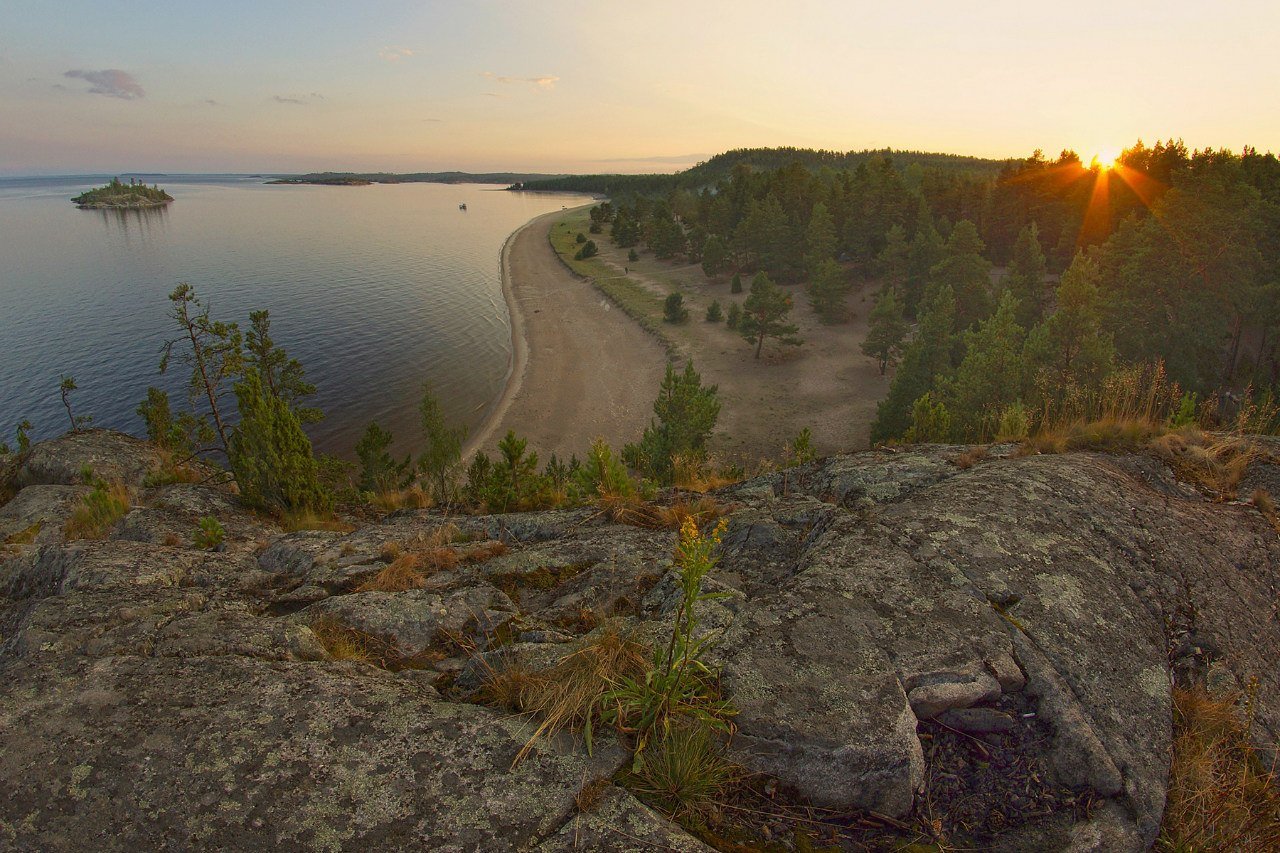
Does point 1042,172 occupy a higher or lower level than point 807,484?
higher

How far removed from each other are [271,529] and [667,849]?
31.0 feet

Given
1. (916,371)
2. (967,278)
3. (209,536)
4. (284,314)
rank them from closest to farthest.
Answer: (209,536) < (916,371) < (967,278) < (284,314)

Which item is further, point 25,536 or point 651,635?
point 25,536

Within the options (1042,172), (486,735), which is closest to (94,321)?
(486,735)

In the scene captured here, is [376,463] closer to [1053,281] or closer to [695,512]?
[695,512]

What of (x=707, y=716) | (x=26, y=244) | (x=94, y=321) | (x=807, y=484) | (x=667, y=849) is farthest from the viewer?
(x=26, y=244)

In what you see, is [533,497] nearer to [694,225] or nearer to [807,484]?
[807,484]

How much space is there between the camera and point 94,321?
205 ft

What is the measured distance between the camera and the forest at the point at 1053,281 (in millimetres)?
20531

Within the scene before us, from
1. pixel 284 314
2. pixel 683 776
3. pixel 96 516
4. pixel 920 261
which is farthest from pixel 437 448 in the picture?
pixel 284 314

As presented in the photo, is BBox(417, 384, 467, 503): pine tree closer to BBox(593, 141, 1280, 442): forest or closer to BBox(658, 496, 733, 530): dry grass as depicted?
BBox(593, 141, 1280, 442): forest

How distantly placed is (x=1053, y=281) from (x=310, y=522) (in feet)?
211

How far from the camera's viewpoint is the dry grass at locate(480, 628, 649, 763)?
132 inches

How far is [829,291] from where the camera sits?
183 ft
